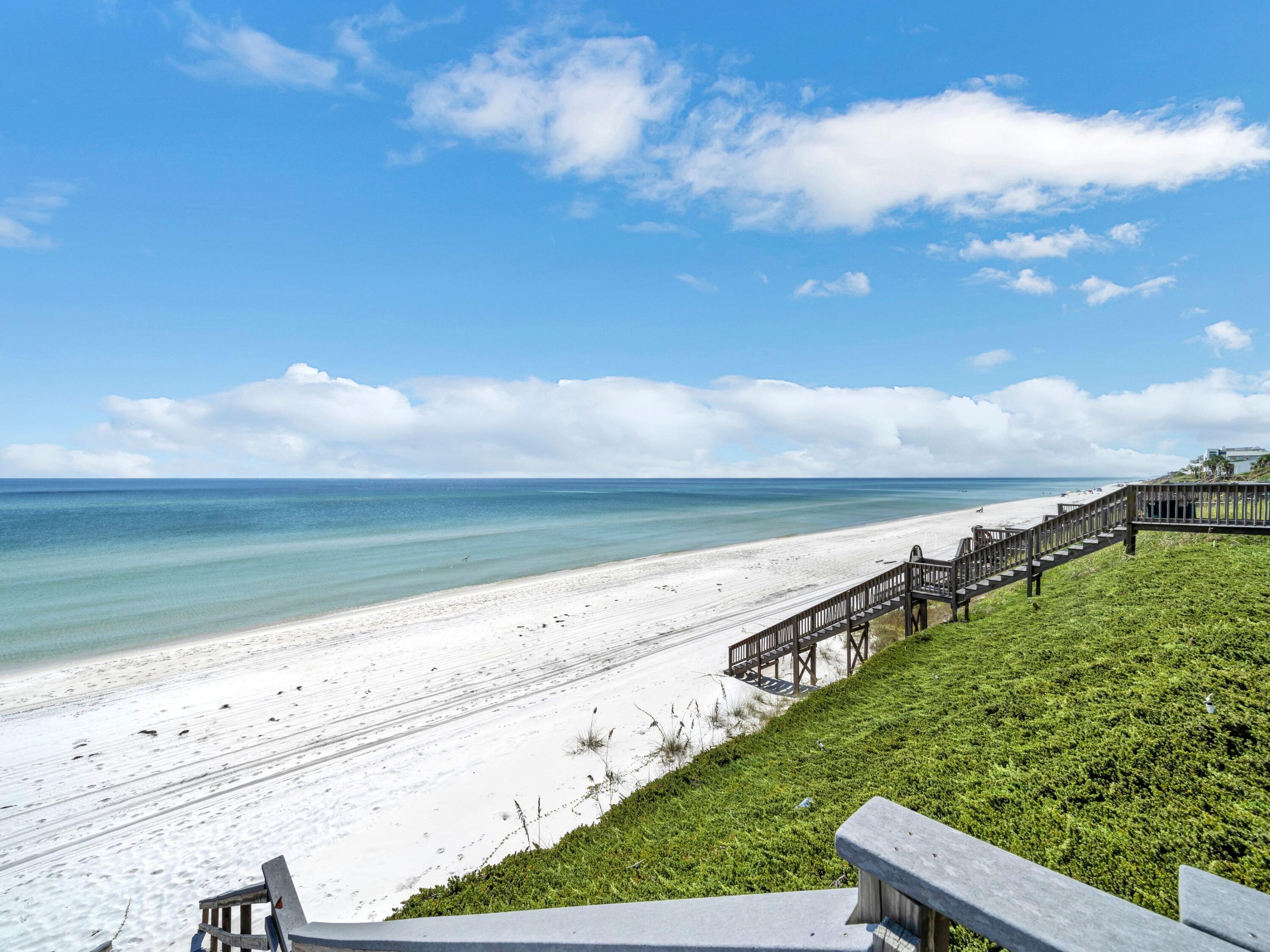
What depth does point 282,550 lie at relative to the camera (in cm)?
4603

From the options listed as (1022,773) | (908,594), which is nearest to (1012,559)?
(908,594)

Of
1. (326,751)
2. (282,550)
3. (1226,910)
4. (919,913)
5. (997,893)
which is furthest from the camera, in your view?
(282,550)

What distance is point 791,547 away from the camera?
41.8 metres

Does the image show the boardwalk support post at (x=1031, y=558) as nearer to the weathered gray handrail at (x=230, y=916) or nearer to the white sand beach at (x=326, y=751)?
the white sand beach at (x=326, y=751)

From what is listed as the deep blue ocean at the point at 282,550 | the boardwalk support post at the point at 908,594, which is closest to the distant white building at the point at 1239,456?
the deep blue ocean at the point at 282,550

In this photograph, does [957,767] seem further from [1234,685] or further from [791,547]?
[791,547]

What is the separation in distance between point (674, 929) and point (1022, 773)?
5.63 metres

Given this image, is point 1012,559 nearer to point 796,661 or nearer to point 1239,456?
point 796,661

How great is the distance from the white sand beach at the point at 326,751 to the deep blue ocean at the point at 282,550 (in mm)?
5880

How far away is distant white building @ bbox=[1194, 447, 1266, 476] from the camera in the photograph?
4491cm

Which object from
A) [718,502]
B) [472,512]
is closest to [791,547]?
[472,512]

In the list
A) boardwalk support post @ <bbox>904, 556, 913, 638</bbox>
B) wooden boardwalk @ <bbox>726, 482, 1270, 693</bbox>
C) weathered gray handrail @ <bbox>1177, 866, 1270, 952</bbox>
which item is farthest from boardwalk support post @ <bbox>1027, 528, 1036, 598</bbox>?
weathered gray handrail @ <bbox>1177, 866, 1270, 952</bbox>

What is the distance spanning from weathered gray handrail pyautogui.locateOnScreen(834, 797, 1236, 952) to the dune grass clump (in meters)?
3.05

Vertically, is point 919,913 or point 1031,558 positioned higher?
point 919,913
